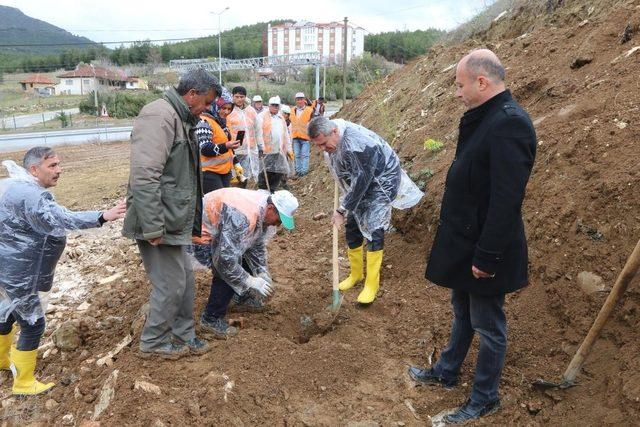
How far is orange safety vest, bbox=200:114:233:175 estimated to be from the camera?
5480mm

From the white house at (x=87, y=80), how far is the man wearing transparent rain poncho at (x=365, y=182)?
60.5 meters

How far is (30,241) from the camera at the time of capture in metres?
3.23

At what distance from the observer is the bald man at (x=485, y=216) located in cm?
223

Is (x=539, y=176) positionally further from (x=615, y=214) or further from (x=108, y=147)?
(x=108, y=147)

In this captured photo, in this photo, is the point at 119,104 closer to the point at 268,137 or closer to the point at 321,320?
the point at 268,137

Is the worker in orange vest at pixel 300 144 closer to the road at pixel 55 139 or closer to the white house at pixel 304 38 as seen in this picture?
the road at pixel 55 139

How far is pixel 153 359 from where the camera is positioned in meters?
3.25

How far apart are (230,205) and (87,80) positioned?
2758 inches

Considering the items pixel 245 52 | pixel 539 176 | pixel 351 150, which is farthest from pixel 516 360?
pixel 245 52

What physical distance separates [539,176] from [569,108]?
1.04 m

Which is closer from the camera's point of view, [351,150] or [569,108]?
[351,150]

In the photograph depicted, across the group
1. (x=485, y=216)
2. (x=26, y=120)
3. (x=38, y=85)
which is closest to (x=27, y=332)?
(x=485, y=216)

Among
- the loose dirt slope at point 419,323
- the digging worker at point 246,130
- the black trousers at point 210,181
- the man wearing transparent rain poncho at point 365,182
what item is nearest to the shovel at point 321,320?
the loose dirt slope at point 419,323

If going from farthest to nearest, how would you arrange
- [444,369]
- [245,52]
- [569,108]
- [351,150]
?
[245,52] < [569,108] < [351,150] < [444,369]
